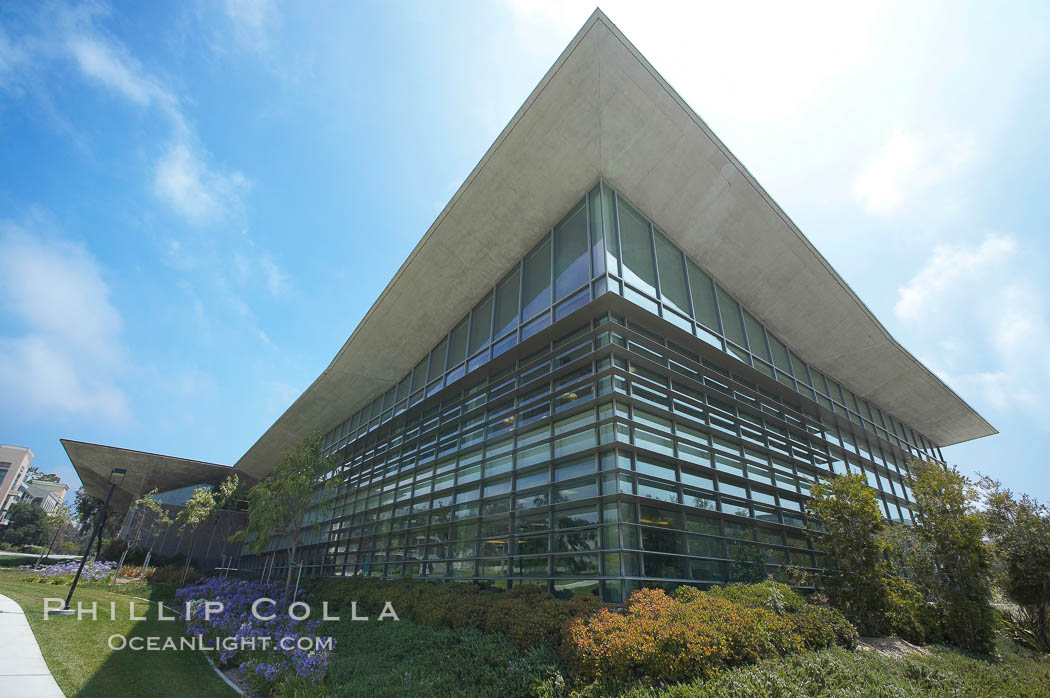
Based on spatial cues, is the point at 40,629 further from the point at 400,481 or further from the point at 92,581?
the point at 92,581

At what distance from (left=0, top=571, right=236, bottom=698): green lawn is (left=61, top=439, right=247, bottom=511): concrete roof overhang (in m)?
29.3

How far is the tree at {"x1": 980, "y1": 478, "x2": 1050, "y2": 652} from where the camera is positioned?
12.2 metres

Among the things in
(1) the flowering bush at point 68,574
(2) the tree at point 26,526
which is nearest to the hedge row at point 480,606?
(1) the flowering bush at point 68,574

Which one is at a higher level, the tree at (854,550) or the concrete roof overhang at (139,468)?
the concrete roof overhang at (139,468)

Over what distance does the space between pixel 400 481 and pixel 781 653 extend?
15266 mm

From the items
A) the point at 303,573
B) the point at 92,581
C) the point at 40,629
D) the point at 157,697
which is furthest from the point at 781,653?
the point at 92,581

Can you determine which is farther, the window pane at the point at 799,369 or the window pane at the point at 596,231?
the window pane at the point at 799,369

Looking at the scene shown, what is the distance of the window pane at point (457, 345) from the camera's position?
19.4 metres

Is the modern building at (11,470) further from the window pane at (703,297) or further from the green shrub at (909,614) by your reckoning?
the green shrub at (909,614)

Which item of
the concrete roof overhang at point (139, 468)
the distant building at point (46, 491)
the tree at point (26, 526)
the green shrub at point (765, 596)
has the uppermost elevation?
the distant building at point (46, 491)

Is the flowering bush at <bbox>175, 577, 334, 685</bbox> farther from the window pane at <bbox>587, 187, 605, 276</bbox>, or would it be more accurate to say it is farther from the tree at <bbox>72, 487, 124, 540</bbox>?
the tree at <bbox>72, 487, 124, 540</bbox>

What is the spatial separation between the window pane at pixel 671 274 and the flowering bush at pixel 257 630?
13140 millimetres

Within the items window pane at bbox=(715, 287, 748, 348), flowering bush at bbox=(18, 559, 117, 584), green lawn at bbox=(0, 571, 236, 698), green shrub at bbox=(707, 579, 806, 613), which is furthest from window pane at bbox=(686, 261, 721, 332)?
flowering bush at bbox=(18, 559, 117, 584)

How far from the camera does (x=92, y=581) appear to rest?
25.7m
